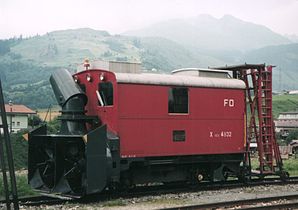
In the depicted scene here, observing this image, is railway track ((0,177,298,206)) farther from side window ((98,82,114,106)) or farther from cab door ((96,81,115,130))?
side window ((98,82,114,106))

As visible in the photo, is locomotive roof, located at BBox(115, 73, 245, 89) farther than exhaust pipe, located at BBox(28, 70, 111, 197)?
Yes

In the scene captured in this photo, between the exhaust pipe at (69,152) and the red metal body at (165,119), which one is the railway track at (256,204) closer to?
the exhaust pipe at (69,152)

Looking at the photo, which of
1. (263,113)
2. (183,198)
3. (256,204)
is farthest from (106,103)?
(263,113)

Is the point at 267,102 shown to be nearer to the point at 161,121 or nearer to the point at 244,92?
the point at 244,92

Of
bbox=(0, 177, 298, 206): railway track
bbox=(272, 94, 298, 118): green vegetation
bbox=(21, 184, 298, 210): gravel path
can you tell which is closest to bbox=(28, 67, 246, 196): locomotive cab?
bbox=(0, 177, 298, 206): railway track

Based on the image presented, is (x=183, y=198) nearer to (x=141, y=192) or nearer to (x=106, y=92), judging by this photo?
(x=141, y=192)

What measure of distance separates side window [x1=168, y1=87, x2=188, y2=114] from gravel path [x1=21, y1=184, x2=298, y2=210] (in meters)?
2.64

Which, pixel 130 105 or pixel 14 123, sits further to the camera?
pixel 14 123

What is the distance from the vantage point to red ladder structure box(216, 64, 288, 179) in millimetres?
17688

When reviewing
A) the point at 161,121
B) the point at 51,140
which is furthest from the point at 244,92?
the point at 51,140

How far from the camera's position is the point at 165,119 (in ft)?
48.6

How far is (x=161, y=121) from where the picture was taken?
14.7 meters

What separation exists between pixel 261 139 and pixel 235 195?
4243mm

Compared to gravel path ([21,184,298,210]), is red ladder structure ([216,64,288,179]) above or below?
above
